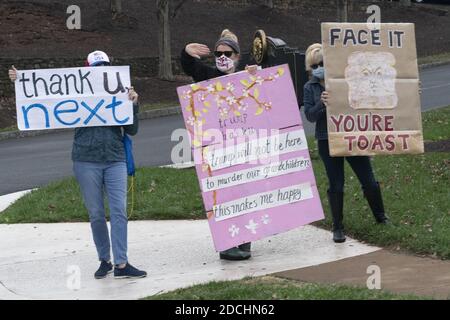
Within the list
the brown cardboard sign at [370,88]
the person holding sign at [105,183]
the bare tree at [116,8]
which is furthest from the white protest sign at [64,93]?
the bare tree at [116,8]

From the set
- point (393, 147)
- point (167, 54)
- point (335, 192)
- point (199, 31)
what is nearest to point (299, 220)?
point (335, 192)

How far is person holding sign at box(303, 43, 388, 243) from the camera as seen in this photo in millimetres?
8359

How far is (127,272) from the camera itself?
752 cm

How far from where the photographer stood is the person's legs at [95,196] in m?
A: 7.53

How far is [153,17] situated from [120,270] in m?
27.1

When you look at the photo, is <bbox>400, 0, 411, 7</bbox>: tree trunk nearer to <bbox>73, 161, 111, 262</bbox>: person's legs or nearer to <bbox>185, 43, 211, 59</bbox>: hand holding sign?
<bbox>185, 43, 211, 59</bbox>: hand holding sign

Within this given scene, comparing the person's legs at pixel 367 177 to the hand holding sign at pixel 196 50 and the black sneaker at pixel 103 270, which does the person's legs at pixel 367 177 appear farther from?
the black sneaker at pixel 103 270

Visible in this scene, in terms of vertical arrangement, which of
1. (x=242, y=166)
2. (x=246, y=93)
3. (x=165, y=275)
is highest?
(x=246, y=93)

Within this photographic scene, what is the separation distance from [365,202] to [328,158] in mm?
1468

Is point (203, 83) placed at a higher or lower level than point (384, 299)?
higher

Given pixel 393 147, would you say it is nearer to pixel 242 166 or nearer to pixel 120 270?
pixel 242 166

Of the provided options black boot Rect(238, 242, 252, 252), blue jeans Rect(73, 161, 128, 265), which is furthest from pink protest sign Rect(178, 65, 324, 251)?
blue jeans Rect(73, 161, 128, 265)

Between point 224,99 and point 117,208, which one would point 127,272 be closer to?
point 117,208
